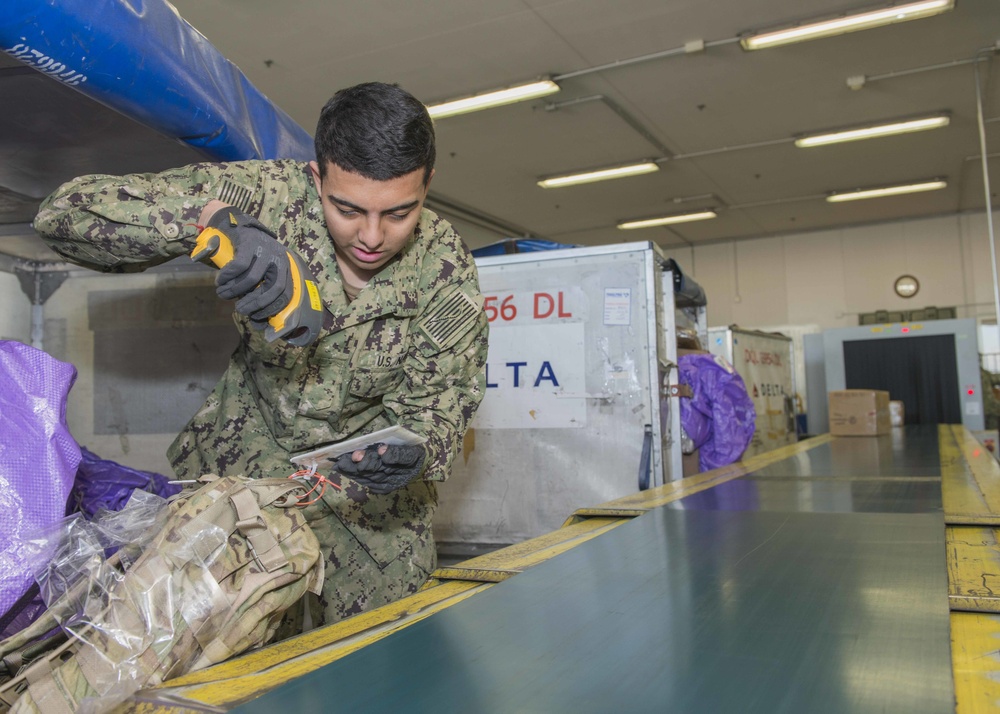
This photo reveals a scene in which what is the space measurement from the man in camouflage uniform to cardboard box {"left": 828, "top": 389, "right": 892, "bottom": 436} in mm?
4367

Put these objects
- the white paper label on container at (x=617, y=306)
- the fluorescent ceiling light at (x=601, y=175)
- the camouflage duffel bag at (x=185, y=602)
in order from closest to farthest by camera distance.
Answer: the camouflage duffel bag at (x=185, y=602)
the white paper label on container at (x=617, y=306)
the fluorescent ceiling light at (x=601, y=175)

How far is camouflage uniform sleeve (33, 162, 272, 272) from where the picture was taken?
1435 mm

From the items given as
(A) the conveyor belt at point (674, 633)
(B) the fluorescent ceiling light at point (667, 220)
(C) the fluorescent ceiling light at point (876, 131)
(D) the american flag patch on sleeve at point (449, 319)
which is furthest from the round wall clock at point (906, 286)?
(D) the american flag patch on sleeve at point (449, 319)

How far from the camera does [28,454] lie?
51.4 inches

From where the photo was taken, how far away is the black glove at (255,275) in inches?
50.7

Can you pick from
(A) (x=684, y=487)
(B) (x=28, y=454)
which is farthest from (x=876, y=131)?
(B) (x=28, y=454)

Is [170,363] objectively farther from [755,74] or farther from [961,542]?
[755,74]

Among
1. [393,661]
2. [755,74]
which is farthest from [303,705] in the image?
[755,74]

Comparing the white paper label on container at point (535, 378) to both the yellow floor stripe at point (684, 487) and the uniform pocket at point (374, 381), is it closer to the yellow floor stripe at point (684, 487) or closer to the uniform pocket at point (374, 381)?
the yellow floor stripe at point (684, 487)

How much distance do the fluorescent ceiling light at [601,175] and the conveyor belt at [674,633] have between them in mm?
8582

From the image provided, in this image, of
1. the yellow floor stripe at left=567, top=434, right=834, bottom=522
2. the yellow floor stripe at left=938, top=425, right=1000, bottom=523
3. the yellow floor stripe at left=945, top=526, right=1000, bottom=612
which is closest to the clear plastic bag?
the yellow floor stripe at left=945, top=526, right=1000, bottom=612

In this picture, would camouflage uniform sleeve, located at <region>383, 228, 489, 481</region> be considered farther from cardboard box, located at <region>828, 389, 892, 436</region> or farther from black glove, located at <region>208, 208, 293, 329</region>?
cardboard box, located at <region>828, 389, 892, 436</region>

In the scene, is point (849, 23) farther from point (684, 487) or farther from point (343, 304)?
point (343, 304)

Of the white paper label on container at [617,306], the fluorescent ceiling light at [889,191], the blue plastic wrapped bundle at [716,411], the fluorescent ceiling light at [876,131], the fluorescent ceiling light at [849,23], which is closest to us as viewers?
the white paper label on container at [617,306]
